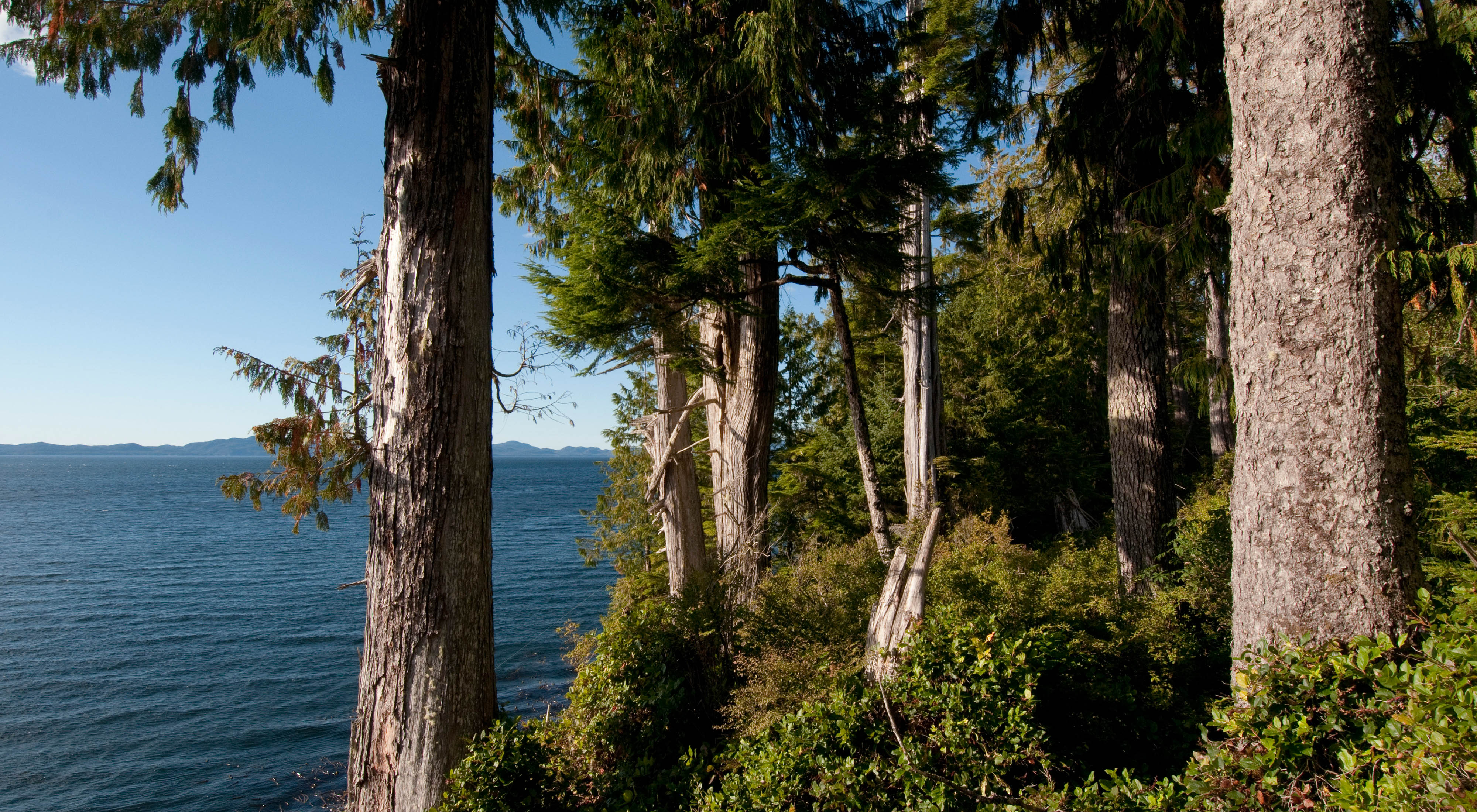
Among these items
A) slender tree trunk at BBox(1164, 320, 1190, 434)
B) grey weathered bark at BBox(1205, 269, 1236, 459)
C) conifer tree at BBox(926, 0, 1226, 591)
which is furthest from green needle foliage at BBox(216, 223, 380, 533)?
slender tree trunk at BBox(1164, 320, 1190, 434)

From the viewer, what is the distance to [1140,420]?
7.37 metres

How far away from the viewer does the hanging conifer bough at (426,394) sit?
446cm

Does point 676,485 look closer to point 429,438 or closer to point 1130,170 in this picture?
point 429,438

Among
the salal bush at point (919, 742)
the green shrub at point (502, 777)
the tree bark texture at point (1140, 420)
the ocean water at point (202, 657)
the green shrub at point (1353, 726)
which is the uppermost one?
the tree bark texture at point (1140, 420)

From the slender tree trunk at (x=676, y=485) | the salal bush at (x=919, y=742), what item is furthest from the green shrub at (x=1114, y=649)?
the slender tree trunk at (x=676, y=485)

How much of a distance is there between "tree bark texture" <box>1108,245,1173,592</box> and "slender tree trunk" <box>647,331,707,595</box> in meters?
5.03

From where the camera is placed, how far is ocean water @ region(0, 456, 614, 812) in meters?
13.5

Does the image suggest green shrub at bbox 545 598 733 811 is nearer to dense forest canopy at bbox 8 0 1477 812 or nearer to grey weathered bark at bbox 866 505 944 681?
dense forest canopy at bbox 8 0 1477 812

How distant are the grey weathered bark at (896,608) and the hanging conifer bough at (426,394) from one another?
253 centimetres

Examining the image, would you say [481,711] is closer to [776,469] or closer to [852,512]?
[852,512]

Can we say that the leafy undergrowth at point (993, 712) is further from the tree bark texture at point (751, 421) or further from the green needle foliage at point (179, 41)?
the green needle foliage at point (179, 41)

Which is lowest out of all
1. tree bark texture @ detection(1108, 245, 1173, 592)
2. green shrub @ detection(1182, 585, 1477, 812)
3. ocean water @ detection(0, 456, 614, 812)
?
ocean water @ detection(0, 456, 614, 812)

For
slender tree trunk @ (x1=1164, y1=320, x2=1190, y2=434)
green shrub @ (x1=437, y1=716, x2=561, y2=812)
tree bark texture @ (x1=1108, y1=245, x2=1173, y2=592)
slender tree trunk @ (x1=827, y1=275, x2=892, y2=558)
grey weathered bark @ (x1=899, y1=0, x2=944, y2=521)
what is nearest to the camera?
green shrub @ (x1=437, y1=716, x2=561, y2=812)

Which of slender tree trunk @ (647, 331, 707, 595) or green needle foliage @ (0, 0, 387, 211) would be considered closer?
green needle foliage @ (0, 0, 387, 211)
